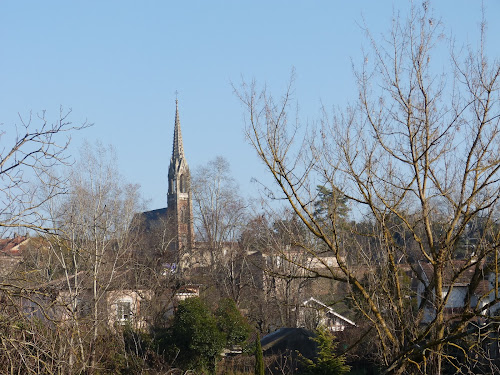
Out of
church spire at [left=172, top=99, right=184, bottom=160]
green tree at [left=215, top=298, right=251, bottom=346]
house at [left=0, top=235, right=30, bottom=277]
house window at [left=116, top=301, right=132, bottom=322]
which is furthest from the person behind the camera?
church spire at [left=172, top=99, right=184, bottom=160]

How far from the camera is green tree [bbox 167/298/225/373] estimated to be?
22.6 metres

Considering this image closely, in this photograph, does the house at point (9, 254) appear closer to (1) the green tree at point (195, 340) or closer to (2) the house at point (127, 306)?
(1) the green tree at point (195, 340)

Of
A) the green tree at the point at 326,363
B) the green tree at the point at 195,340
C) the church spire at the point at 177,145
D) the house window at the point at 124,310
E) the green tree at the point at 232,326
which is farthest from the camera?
the church spire at the point at 177,145

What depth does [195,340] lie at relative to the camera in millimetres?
22484

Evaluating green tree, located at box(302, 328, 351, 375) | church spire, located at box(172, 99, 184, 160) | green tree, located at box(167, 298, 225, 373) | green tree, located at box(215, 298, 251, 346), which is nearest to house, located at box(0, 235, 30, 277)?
green tree, located at box(302, 328, 351, 375)

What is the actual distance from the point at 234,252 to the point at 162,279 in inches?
345

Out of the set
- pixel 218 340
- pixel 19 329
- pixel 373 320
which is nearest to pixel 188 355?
pixel 218 340

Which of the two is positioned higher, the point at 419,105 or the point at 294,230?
the point at 419,105

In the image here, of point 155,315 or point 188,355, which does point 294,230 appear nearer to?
point 188,355

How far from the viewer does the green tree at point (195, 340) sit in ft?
74.2

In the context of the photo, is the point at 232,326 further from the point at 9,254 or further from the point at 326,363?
the point at 9,254

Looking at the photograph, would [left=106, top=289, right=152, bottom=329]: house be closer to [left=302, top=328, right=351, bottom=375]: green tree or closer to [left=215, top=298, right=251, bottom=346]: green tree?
[left=215, top=298, right=251, bottom=346]: green tree

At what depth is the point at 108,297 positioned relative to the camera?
85.3 feet

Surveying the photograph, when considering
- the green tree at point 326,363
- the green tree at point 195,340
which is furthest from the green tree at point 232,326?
the green tree at point 326,363
